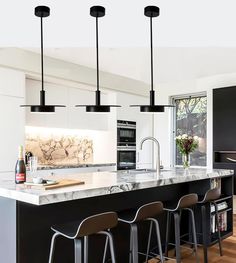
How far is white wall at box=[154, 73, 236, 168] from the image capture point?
19.1ft

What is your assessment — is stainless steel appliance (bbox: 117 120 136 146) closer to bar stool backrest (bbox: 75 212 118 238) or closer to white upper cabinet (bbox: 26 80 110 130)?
white upper cabinet (bbox: 26 80 110 130)

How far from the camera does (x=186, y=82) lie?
634 centimetres

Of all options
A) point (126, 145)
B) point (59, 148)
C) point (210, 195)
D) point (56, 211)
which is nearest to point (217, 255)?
point (210, 195)

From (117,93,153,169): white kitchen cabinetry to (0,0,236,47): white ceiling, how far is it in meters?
2.28

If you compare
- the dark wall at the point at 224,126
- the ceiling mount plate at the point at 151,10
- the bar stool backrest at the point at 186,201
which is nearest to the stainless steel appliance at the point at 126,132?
the dark wall at the point at 224,126

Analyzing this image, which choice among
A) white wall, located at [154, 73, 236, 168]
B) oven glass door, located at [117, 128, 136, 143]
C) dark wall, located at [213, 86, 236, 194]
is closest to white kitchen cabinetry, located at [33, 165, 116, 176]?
oven glass door, located at [117, 128, 136, 143]

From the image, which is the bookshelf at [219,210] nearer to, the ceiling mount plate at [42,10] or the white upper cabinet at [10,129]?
the white upper cabinet at [10,129]

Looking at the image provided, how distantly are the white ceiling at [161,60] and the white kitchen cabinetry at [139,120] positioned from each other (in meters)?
0.65

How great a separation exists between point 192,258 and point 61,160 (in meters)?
3.04

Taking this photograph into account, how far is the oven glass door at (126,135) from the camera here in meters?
5.99

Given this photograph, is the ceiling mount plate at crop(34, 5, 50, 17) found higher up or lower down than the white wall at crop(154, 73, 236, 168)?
higher up

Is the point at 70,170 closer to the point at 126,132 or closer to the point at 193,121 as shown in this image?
the point at 126,132

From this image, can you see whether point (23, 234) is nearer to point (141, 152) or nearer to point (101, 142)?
point (101, 142)

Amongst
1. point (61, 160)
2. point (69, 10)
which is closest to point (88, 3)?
point (69, 10)
